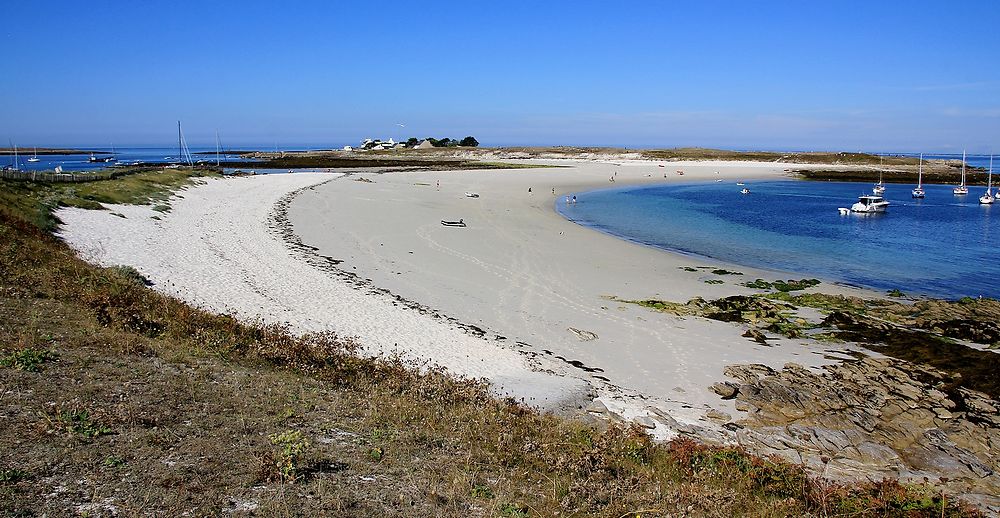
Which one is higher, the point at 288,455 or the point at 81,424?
the point at 81,424

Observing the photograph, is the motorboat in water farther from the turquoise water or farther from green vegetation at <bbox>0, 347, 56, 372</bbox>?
green vegetation at <bbox>0, 347, 56, 372</bbox>

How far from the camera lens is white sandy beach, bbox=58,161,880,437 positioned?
11250 millimetres

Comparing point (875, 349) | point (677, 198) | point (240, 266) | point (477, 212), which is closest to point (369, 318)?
point (240, 266)

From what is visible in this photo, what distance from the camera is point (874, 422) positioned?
9.43 meters

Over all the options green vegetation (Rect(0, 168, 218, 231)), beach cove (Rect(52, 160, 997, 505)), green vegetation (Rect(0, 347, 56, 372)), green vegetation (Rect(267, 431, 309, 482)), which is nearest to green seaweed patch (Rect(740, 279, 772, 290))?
beach cove (Rect(52, 160, 997, 505))

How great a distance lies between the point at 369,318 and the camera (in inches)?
546

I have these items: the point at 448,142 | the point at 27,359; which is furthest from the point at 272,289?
the point at 448,142

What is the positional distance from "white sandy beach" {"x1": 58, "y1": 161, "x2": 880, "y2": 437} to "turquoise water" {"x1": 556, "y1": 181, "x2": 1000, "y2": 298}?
3.12 metres

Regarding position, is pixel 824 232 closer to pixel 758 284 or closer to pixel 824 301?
pixel 758 284

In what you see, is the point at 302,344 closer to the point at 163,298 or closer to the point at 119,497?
the point at 163,298

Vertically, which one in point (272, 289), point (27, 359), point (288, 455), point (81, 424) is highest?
point (27, 359)

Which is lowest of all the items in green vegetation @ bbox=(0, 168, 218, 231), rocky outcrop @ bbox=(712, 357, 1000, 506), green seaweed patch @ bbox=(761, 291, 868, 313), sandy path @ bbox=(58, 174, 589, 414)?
rocky outcrop @ bbox=(712, 357, 1000, 506)

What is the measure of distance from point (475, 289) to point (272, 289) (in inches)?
217

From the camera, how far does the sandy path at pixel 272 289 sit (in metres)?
11.2
